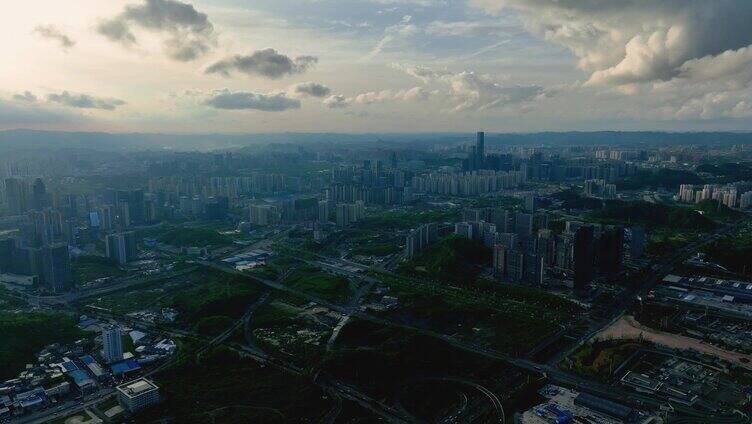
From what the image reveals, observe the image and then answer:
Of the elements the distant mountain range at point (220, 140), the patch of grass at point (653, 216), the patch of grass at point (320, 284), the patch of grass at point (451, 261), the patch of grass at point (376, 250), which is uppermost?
the distant mountain range at point (220, 140)

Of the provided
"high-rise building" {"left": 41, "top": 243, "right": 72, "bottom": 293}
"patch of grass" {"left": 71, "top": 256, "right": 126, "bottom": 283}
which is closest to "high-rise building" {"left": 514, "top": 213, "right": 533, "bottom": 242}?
"patch of grass" {"left": 71, "top": 256, "right": 126, "bottom": 283}

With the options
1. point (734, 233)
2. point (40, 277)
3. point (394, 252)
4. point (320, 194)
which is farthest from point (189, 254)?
point (734, 233)

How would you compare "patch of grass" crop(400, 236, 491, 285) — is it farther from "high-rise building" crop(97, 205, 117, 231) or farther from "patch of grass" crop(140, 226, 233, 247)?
"high-rise building" crop(97, 205, 117, 231)

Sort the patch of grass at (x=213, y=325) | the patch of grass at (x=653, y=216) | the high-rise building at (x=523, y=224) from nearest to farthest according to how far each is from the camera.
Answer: the patch of grass at (x=213, y=325) < the high-rise building at (x=523, y=224) < the patch of grass at (x=653, y=216)

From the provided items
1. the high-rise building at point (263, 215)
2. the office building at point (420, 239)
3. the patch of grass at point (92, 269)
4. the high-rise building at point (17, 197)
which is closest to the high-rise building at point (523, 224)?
the office building at point (420, 239)

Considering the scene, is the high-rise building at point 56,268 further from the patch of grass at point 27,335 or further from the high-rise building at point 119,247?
the high-rise building at point 119,247

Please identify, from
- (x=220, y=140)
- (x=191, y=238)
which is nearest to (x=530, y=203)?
(x=191, y=238)
